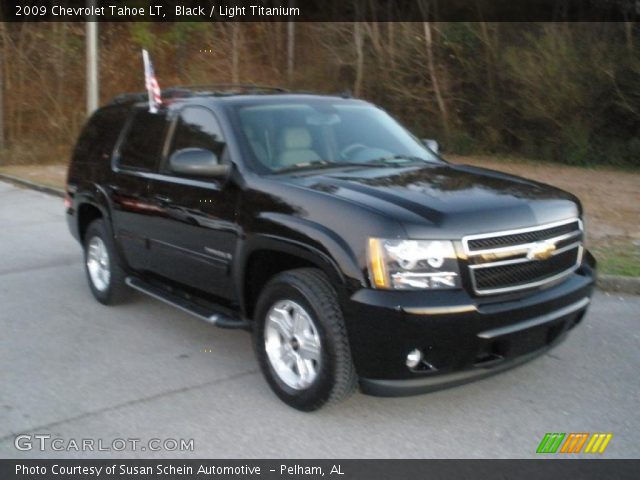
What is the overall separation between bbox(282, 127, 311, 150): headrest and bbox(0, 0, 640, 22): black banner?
11012 mm

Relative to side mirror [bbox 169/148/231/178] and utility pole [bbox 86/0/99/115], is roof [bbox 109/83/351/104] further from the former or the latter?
utility pole [bbox 86/0/99/115]

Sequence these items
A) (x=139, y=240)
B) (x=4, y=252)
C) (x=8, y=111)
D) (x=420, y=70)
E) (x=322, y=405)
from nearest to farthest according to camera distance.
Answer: (x=322, y=405) < (x=139, y=240) < (x=4, y=252) < (x=420, y=70) < (x=8, y=111)

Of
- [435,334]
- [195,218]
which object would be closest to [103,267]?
[195,218]

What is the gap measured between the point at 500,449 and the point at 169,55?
21674mm

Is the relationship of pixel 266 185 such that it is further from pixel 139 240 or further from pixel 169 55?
pixel 169 55

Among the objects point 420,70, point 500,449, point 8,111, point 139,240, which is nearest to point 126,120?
point 139,240

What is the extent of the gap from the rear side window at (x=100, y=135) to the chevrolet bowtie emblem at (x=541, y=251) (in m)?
3.74

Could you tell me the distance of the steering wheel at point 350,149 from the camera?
5086 millimetres

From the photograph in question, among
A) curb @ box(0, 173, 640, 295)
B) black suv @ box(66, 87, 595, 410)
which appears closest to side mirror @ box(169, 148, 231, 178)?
black suv @ box(66, 87, 595, 410)

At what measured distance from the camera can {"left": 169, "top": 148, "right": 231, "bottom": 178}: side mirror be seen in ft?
15.4

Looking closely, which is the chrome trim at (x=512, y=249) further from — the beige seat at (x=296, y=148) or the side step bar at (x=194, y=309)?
the side step bar at (x=194, y=309)

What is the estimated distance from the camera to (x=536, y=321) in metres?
4.02

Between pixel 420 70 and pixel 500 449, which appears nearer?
pixel 500 449
